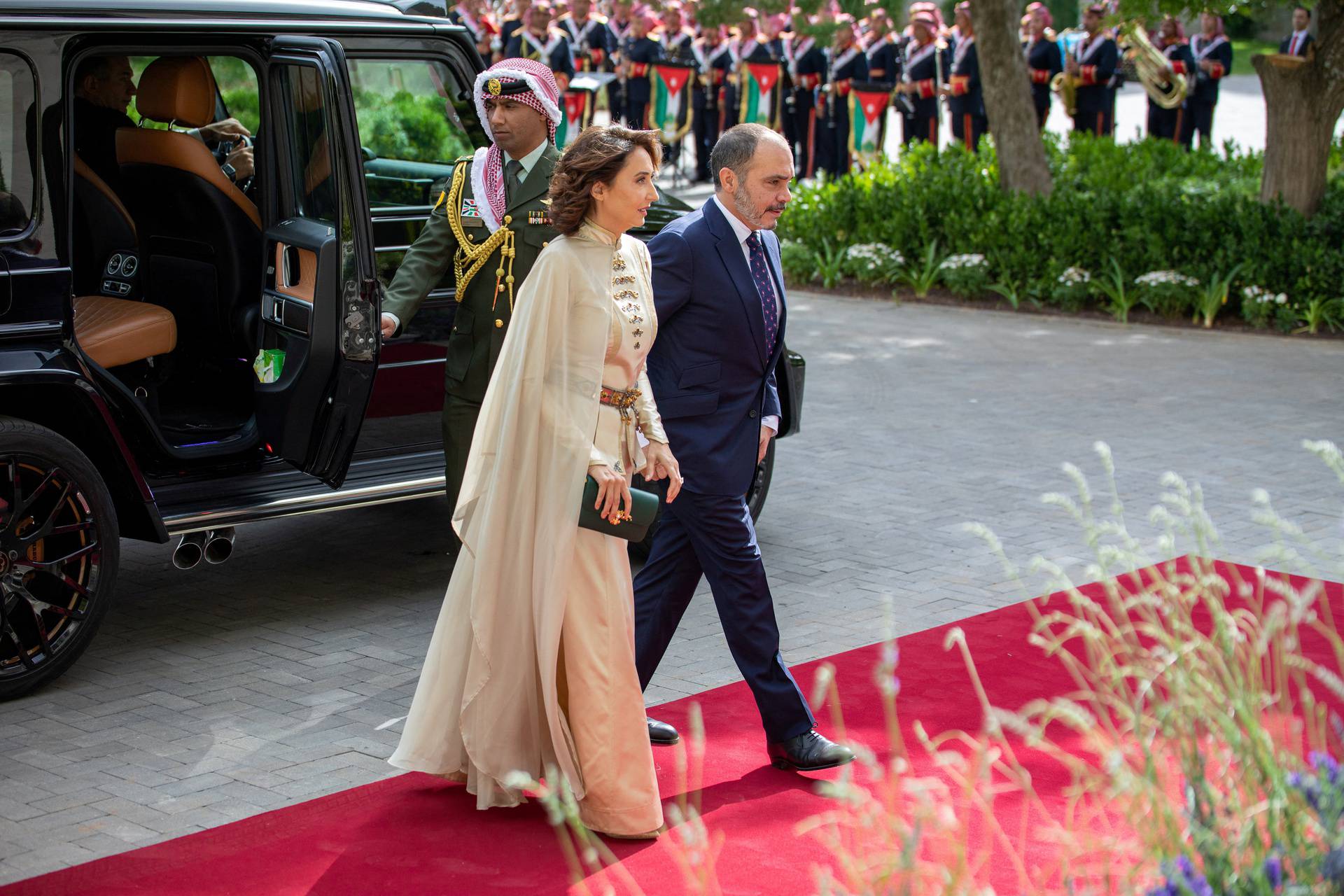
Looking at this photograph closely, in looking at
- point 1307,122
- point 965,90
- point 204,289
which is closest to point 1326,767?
point 204,289

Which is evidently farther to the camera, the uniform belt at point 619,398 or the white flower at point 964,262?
the white flower at point 964,262

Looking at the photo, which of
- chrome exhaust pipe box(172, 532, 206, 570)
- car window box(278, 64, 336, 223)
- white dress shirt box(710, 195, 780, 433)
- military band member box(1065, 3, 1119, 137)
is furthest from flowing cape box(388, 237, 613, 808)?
military band member box(1065, 3, 1119, 137)

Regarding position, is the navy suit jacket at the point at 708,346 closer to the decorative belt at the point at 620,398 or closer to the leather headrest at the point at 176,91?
the decorative belt at the point at 620,398

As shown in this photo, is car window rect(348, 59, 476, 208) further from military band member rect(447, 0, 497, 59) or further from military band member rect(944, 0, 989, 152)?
military band member rect(447, 0, 497, 59)

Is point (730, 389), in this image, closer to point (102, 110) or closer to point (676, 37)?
point (102, 110)

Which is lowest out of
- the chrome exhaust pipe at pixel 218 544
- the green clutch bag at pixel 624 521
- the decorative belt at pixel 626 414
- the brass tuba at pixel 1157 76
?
the chrome exhaust pipe at pixel 218 544

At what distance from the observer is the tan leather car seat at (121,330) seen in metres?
6.18

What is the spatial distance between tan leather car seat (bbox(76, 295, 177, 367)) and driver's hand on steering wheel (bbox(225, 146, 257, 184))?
775mm

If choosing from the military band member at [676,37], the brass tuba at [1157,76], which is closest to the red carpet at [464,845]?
the brass tuba at [1157,76]

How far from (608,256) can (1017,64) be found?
11413 mm

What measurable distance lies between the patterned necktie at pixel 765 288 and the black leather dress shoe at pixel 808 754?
1138mm

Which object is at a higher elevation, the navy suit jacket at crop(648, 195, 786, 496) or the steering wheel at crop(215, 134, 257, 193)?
the steering wheel at crop(215, 134, 257, 193)

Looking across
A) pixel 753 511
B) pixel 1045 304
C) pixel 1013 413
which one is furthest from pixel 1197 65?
pixel 753 511

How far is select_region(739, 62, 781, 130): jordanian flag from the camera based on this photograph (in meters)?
23.3
